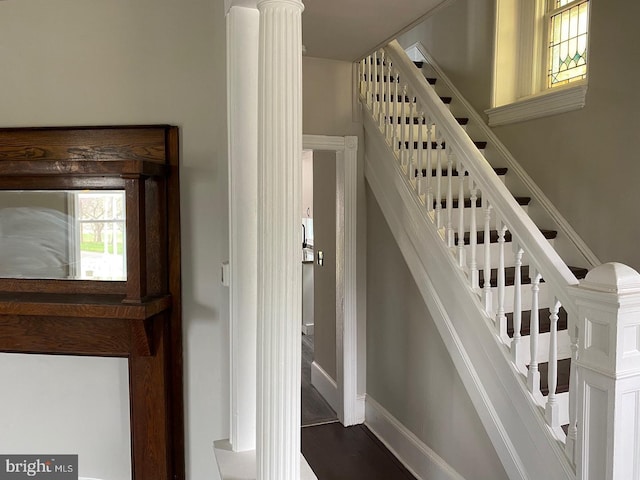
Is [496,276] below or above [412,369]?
above

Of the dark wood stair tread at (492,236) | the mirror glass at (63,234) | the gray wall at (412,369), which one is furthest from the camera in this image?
the dark wood stair tread at (492,236)

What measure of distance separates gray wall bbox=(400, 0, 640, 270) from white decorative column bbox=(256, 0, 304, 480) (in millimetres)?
2011

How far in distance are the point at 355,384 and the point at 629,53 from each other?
2631mm

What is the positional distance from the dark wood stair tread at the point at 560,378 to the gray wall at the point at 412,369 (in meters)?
0.38

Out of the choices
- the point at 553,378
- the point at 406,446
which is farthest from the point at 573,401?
the point at 406,446

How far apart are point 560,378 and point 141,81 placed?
2.27 m

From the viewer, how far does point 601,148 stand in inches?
106

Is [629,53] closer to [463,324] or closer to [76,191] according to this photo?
[463,324]

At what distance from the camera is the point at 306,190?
671 cm

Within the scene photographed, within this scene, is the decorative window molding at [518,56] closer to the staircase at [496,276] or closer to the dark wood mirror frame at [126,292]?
the staircase at [496,276]

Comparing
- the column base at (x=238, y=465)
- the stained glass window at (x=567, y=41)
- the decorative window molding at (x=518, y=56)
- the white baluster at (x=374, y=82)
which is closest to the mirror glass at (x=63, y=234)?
the column base at (x=238, y=465)

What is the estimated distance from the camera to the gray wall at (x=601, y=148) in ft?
8.25

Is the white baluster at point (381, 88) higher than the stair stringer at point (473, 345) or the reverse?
higher

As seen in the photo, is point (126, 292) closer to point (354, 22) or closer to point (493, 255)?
point (354, 22)
